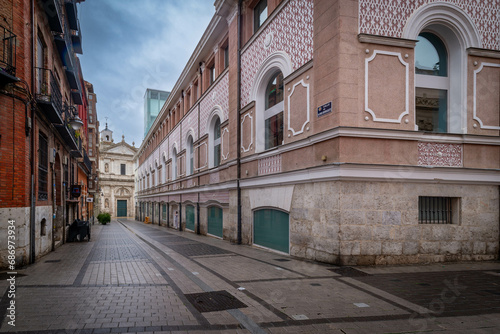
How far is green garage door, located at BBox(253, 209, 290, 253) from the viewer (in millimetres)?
10836

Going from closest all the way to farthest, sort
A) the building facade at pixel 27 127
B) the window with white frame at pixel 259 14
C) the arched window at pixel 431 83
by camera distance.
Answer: the building facade at pixel 27 127
the arched window at pixel 431 83
the window with white frame at pixel 259 14

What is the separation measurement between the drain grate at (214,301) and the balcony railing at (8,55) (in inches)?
269

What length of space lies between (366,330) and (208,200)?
46.7 feet

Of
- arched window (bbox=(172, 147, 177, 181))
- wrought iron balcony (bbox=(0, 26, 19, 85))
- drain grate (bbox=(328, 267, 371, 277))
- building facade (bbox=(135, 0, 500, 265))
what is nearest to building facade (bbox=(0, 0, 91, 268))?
wrought iron balcony (bbox=(0, 26, 19, 85))

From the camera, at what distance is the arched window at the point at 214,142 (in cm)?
1837

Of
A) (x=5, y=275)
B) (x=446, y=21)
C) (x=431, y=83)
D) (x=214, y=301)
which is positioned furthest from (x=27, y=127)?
(x=446, y=21)

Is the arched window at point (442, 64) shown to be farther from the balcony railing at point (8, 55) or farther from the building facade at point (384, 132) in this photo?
the balcony railing at point (8, 55)

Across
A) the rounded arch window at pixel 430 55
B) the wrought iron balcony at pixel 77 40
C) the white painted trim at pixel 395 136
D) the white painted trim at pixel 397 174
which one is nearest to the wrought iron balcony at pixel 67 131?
the wrought iron balcony at pixel 77 40

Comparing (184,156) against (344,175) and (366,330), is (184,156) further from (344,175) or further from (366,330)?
(366,330)

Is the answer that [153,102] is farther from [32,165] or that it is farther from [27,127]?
[27,127]

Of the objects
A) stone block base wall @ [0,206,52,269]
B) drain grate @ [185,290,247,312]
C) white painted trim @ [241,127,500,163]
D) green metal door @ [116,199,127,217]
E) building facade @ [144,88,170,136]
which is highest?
building facade @ [144,88,170,136]

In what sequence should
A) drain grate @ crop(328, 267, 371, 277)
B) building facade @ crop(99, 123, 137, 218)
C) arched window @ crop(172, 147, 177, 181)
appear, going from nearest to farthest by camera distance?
drain grate @ crop(328, 267, 371, 277) < arched window @ crop(172, 147, 177, 181) < building facade @ crop(99, 123, 137, 218)

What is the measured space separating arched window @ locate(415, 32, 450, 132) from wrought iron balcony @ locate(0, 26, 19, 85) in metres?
10.3

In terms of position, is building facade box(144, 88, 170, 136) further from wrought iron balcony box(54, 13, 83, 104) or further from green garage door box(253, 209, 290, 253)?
green garage door box(253, 209, 290, 253)
